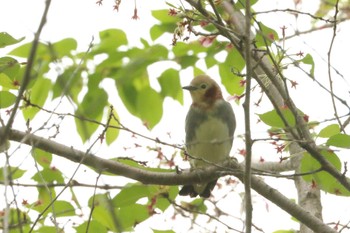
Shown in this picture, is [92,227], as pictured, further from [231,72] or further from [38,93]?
[231,72]

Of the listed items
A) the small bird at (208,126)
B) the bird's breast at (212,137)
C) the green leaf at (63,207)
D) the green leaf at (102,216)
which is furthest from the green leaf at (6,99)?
the bird's breast at (212,137)

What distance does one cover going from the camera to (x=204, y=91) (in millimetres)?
7020

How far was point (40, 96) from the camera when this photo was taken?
4.33 meters

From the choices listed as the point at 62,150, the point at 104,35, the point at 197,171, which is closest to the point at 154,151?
the point at 197,171

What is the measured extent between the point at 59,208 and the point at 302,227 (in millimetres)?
1846

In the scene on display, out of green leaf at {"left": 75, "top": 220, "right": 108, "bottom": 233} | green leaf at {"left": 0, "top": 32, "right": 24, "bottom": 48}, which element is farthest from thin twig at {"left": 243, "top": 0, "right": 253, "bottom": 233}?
green leaf at {"left": 0, "top": 32, "right": 24, "bottom": 48}

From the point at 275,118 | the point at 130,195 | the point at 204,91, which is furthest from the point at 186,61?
the point at 204,91

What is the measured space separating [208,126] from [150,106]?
2453mm

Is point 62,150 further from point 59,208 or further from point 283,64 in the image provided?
point 283,64

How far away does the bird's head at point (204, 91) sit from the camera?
689cm

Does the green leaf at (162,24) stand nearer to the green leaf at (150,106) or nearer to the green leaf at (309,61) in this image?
A: the green leaf at (150,106)

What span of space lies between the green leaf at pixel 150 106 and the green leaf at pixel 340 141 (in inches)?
41.8

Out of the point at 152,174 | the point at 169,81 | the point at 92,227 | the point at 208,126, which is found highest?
the point at 208,126

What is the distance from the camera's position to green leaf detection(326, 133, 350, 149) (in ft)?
12.4
